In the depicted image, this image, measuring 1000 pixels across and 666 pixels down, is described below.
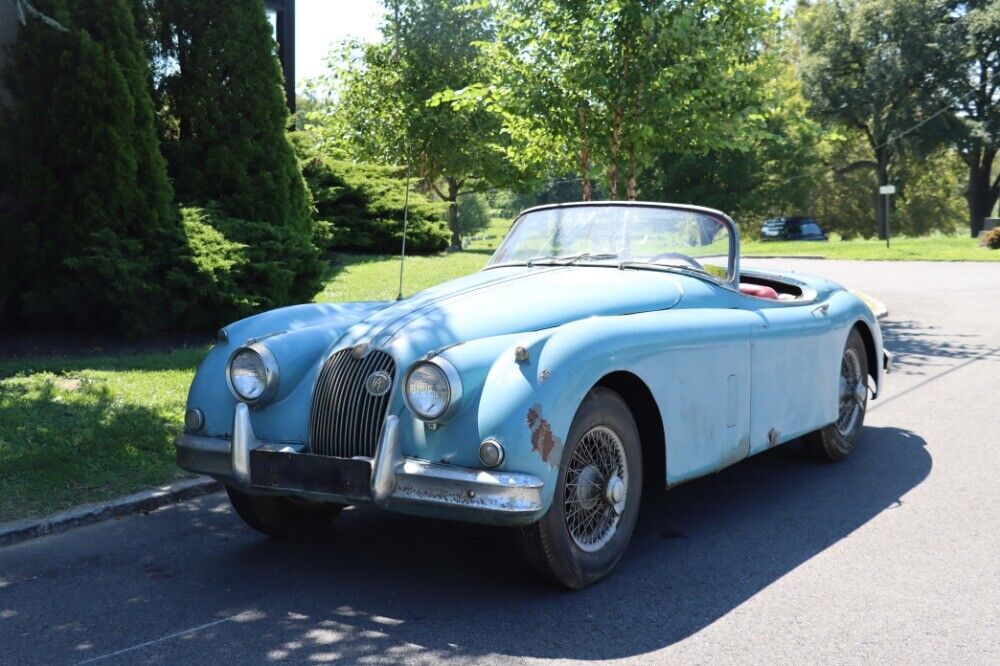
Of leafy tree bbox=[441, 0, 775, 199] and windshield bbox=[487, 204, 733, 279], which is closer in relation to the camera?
windshield bbox=[487, 204, 733, 279]

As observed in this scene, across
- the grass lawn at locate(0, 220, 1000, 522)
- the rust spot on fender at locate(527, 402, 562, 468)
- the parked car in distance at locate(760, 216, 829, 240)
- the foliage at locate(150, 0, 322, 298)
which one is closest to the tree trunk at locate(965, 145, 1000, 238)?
the parked car in distance at locate(760, 216, 829, 240)

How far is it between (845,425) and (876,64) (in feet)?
153

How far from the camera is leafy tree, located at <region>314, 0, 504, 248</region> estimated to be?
33.2 meters

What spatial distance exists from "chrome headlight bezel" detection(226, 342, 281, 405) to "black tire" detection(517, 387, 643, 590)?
1310 mm

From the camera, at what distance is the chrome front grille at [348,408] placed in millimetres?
4551

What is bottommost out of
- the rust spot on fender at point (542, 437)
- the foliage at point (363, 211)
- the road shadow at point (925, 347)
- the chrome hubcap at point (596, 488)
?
the road shadow at point (925, 347)

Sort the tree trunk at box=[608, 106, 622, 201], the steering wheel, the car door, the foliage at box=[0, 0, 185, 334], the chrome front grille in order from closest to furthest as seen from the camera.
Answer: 1. the chrome front grille
2. the car door
3. the steering wheel
4. the foliage at box=[0, 0, 185, 334]
5. the tree trunk at box=[608, 106, 622, 201]

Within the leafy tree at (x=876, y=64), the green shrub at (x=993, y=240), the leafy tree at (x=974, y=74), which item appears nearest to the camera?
the green shrub at (x=993, y=240)

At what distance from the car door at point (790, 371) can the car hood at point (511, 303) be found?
2.02 ft

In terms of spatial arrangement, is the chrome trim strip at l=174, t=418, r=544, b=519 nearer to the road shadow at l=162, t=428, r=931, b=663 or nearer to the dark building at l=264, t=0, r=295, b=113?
the road shadow at l=162, t=428, r=931, b=663

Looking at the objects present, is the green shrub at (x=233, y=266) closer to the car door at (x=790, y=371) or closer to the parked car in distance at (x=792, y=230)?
the car door at (x=790, y=371)

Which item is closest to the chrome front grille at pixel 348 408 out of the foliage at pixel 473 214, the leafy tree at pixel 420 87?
the leafy tree at pixel 420 87

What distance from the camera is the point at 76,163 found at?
35.7ft

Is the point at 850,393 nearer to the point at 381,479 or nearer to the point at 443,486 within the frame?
the point at 443,486
